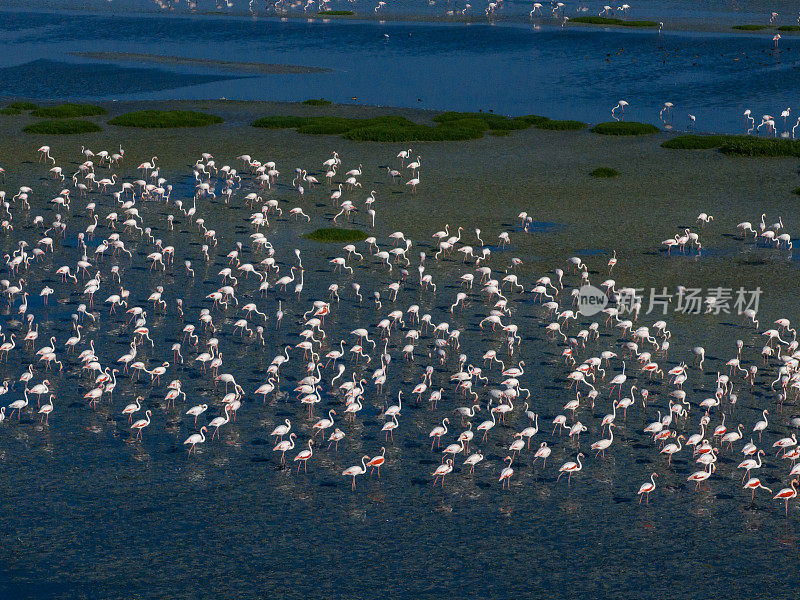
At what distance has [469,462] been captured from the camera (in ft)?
75.3

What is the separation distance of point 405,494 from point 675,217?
22409 mm

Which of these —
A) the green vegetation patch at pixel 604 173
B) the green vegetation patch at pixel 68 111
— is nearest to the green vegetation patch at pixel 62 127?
the green vegetation patch at pixel 68 111

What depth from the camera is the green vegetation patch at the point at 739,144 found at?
49.7 meters

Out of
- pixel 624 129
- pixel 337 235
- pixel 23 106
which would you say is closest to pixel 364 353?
pixel 337 235

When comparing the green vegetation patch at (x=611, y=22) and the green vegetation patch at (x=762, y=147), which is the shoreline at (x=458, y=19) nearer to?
the green vegetation patch at (x=611, y=22)

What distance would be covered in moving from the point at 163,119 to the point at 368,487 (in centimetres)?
3822

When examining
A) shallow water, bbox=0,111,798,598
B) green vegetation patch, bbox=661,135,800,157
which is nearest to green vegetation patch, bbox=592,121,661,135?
green vegetation patch, bbox=661,135,800,157

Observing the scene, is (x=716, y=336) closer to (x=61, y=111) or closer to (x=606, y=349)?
(x=606, y=349)

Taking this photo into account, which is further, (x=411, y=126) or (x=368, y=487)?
(x=411, y=126)

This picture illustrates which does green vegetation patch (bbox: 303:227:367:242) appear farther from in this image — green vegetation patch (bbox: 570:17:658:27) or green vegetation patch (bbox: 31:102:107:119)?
green vegetation patch (bbox: 570:17:658:27)

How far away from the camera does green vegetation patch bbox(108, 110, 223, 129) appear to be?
186 feet

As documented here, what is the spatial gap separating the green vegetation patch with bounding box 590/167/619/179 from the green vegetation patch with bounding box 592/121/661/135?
926 cm

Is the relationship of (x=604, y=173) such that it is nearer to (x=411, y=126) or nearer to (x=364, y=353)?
(x=411, y=126)

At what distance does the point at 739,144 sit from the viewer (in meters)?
50.4
